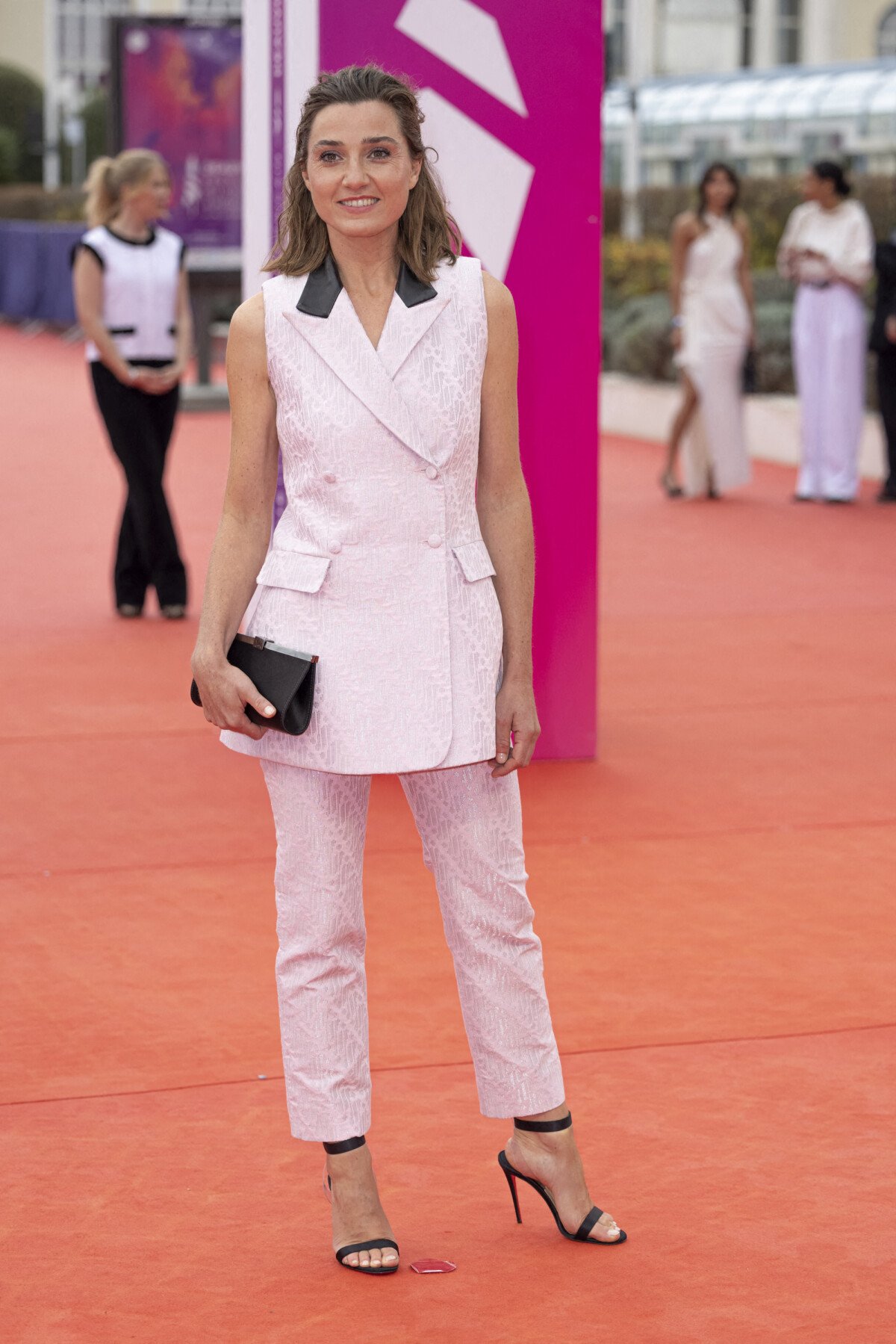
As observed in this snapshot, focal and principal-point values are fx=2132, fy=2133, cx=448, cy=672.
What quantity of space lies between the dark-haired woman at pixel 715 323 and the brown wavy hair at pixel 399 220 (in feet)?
34.5

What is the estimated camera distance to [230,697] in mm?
3268

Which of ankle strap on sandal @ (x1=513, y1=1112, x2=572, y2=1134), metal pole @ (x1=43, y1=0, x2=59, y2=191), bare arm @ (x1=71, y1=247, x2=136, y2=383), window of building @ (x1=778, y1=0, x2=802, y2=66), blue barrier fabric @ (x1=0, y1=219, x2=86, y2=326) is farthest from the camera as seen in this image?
metal pole @ (x1=43, y1=0, x2=59, y2=191)

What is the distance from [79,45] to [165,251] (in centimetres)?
4990

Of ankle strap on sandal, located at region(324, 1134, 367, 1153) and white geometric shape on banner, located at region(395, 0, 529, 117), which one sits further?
white geometric shape on banner, located at region(395, 0, 529, 117)

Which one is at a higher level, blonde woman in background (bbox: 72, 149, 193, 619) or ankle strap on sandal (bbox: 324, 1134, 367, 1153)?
blonde woman in background (bbox: 72, 149, 193, 619)

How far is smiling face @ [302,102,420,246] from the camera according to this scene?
3234 millimetres

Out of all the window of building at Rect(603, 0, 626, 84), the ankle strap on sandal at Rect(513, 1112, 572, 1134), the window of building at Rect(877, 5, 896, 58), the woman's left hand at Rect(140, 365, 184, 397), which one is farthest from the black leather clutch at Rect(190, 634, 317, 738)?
the window of building at Rect(877, 5, 896, 58)

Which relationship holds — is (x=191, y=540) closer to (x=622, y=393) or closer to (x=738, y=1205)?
(x=622, y=393)

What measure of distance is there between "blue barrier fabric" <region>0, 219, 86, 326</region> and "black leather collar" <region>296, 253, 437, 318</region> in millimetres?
25163

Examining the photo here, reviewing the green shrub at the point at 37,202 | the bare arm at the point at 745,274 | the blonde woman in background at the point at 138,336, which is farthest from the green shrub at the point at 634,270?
the green shrub at the point at 37,202

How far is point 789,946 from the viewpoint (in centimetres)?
514

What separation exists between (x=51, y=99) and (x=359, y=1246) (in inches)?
1981

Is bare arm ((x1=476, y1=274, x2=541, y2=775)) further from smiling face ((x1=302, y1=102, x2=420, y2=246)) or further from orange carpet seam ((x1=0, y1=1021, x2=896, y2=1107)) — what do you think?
orange carpet seam ((x1=0, y1=1021, x2=896, y2=1107))

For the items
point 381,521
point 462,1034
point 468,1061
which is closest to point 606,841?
point 462,1034
